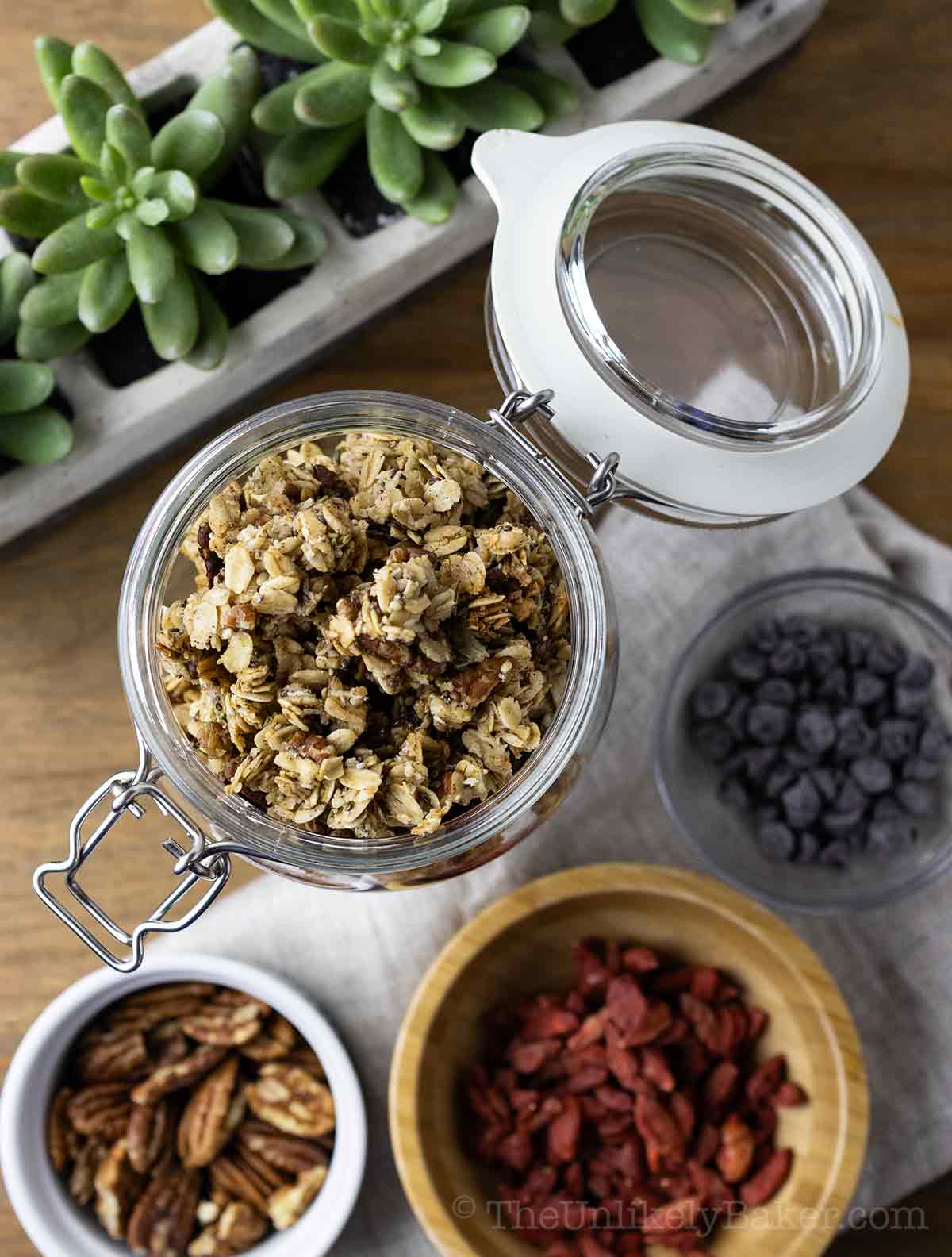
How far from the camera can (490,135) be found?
0.71 meters

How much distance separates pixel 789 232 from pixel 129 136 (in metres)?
0.44

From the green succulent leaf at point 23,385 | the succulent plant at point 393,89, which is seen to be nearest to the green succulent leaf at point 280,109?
the succulent plant at point 393,89

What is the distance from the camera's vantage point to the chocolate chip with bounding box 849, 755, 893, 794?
94 cm

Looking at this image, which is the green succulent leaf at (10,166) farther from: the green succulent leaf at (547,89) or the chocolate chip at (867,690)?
the chocolate chip at (867,690)

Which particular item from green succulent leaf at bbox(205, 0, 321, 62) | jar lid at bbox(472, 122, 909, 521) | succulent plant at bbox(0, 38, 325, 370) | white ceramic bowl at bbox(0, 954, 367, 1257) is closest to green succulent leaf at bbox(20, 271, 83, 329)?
succulent plant at bbox(0, 38, 325, 370)

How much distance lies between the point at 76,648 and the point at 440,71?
54 centimetres

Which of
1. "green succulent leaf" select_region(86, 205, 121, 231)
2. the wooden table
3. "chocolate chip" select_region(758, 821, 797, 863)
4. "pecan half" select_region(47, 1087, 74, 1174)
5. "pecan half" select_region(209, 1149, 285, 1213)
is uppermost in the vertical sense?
"green succulent leaf" select_region(86, 205, 121, 231)

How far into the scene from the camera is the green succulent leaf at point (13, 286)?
85cm

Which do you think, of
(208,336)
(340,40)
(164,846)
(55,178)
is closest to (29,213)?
(55,178)

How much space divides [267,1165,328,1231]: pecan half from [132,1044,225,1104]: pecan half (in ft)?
0.36

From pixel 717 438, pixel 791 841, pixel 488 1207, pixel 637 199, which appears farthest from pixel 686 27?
pixel 488 1207

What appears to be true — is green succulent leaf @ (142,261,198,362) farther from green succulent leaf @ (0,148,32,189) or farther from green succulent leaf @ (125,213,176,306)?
green succulent leaf @ (0,148,32,189)

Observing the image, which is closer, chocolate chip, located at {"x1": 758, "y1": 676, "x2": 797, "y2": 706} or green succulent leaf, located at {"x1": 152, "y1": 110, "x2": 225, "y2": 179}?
green succulent leaf, located at {"x1": 152, "y1": 110, "x2": 225, "y2": 179}

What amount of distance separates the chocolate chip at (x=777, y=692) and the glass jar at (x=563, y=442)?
9.3 inches
